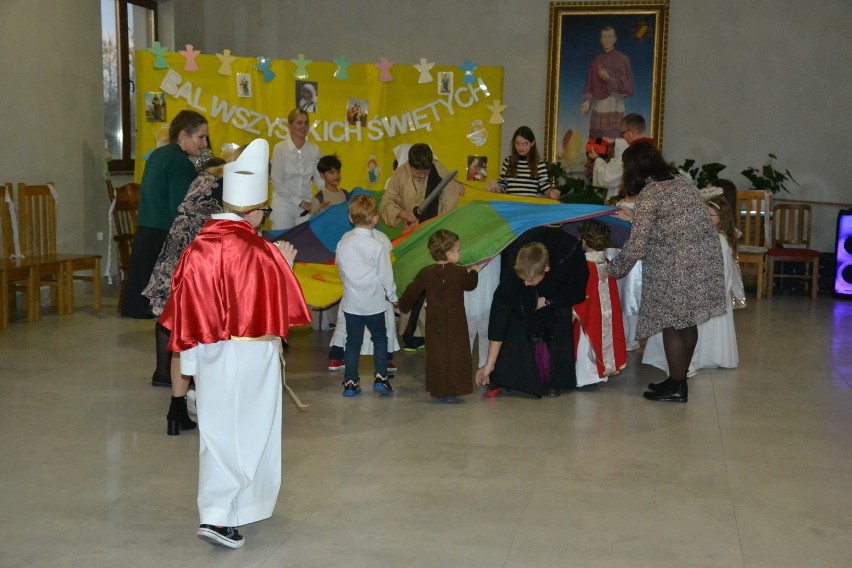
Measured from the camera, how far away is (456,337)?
5.70 meters

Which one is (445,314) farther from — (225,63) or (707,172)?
(707,172)

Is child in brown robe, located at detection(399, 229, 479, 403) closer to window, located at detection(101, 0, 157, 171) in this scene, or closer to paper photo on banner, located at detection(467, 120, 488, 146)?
paper photo on banner, located at detection(467, 120, 488, 146)

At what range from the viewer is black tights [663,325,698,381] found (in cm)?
587

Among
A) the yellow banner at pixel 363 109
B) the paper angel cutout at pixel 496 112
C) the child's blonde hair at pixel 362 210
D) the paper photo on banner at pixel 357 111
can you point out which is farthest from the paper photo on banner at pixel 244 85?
the child's blonde hair at pixel 362 210

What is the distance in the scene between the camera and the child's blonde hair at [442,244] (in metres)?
5.64

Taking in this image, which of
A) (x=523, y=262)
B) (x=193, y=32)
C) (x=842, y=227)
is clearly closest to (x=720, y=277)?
(x=523, y=262)

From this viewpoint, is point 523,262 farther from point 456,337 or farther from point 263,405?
point 263,405

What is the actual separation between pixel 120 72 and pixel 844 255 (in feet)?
26.9

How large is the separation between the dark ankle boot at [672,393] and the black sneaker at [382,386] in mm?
1563

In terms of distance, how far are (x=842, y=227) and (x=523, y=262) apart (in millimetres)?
6311

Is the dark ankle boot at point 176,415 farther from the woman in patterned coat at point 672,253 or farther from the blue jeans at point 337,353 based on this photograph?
the woman in patterned coat at point 672,253

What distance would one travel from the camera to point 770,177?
11055 mm

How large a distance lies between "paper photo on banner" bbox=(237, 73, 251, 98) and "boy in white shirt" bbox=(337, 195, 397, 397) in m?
5.06

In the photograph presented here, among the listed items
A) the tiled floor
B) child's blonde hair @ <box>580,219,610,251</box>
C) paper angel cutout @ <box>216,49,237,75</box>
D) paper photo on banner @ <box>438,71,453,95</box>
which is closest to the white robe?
the tiled floor
